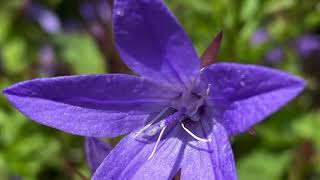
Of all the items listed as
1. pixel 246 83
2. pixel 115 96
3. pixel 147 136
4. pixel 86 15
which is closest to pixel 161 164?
pixel 147 136

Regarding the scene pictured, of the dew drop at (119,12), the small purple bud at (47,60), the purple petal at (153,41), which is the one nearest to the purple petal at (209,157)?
the purple petal at (153,41)

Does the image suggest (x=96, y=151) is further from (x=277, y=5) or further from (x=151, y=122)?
(x=277, y=5)

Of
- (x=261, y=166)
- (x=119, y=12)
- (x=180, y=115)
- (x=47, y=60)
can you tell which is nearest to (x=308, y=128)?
(x=261, y=166)

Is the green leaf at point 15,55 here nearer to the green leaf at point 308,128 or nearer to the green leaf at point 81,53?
the green leaf at point 81,53

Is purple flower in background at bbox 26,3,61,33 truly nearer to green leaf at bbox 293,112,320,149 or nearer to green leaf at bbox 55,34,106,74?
green leaf at bbox 55,34,106,74

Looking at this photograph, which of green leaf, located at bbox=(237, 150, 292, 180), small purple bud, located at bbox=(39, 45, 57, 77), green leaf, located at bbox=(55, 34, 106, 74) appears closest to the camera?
green leaf, located at bbox=(237, 150, 292, 180)

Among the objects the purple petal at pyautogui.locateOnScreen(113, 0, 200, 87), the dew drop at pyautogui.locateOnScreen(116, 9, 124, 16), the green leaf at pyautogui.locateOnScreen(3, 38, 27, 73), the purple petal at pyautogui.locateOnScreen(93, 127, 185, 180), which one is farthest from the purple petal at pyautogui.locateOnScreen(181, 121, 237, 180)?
the green leaf at pyautogui.locateOnScreen(3, 38, 27, 73)

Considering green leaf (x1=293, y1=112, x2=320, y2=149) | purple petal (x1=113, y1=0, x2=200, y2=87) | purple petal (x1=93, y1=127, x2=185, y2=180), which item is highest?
purple petal (x1=113, y1=0, x2=200, y2=87)
